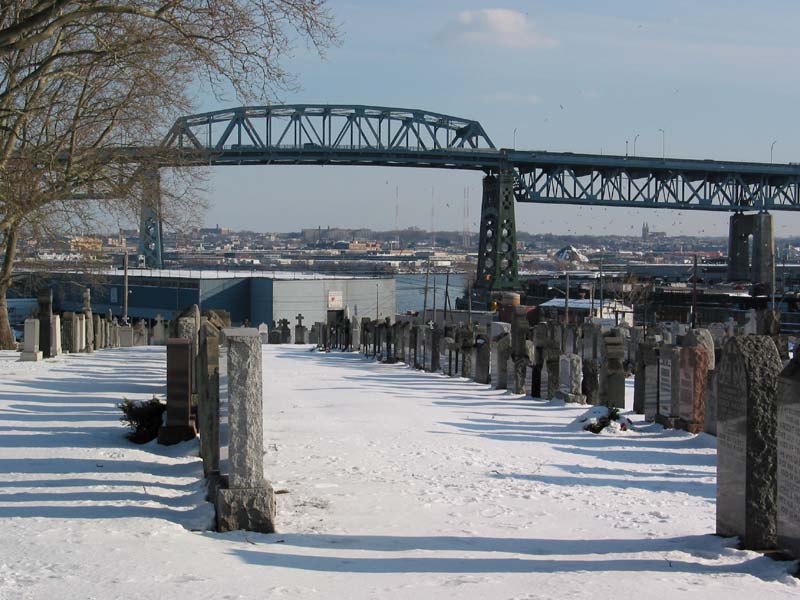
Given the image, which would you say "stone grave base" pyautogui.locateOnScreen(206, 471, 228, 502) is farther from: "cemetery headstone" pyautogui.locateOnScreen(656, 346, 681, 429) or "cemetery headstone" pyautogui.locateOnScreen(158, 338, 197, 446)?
"cemetery headstone" pyautogui.locateOnScreen(656, 346, 681, 429)

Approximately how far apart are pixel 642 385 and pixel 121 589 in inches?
422

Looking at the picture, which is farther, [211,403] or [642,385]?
[642,385]

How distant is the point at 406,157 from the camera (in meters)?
86.8

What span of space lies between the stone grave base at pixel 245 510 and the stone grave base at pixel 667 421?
7.79 meters

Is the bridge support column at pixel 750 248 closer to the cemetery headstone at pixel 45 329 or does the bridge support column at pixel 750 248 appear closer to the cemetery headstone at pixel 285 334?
the cemetery headstone at pixel 285 334

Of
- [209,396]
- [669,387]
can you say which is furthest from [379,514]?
[669,387]

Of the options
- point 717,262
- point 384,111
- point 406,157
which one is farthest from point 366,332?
point 717,262

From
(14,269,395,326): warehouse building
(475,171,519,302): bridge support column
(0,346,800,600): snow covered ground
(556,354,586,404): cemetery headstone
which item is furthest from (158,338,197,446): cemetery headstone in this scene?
(475,171,519,302): bridge support column

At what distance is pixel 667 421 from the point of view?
14.4 m

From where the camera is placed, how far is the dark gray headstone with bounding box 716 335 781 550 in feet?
24.8

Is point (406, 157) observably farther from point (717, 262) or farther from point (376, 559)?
point (717, 262)

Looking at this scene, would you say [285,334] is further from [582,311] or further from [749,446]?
[749,446]

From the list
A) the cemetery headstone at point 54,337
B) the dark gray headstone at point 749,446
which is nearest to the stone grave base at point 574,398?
the dark gray headstone at point 749,446

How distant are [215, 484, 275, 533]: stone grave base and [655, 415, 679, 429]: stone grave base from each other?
779 cm
